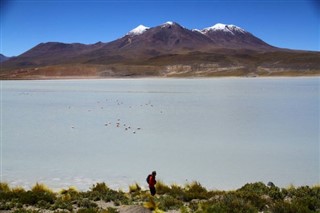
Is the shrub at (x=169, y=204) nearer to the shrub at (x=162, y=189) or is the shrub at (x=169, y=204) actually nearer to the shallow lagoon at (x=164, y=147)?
the shrub at (x=162, y=189)

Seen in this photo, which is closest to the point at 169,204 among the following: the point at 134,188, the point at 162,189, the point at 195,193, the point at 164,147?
the point at 195,193

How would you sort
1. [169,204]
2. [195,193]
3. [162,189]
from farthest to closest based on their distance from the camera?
[162,189]
[195,193]
[169,204]

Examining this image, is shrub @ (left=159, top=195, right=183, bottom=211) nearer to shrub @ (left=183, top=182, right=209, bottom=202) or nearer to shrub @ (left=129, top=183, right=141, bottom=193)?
shrub @ (left=183, top=182, right=209, bottom=202)

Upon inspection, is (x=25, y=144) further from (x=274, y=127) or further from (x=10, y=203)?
(x=274, y=127)

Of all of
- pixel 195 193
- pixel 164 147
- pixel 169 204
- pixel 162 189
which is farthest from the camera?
pixel 164 147

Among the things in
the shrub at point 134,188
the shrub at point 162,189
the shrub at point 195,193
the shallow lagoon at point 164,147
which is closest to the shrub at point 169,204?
the shrub at point 195,193

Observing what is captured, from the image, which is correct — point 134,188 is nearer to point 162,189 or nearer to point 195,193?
point 162,189

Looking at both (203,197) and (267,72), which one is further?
(267,72)

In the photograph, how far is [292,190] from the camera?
667cm

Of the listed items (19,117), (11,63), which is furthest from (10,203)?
(11,63)

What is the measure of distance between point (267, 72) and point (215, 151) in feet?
235

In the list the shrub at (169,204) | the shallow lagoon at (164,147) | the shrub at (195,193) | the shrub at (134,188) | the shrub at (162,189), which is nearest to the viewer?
the shrub at (169,204)

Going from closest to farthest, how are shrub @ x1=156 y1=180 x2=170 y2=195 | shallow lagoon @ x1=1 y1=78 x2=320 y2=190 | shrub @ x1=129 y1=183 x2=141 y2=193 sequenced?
1. shrub @ x1=156 y1=180 x2=170 y2=195
2. shrub @ x1=129 y1=183 x2=141 y2=193
3. shallow lagoon @ x1=1 y1=78 x2=320 y2=190

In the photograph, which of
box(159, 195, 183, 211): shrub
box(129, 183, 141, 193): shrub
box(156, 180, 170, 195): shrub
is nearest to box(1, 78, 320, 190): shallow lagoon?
box(129, 183, 141, 193): shrub
